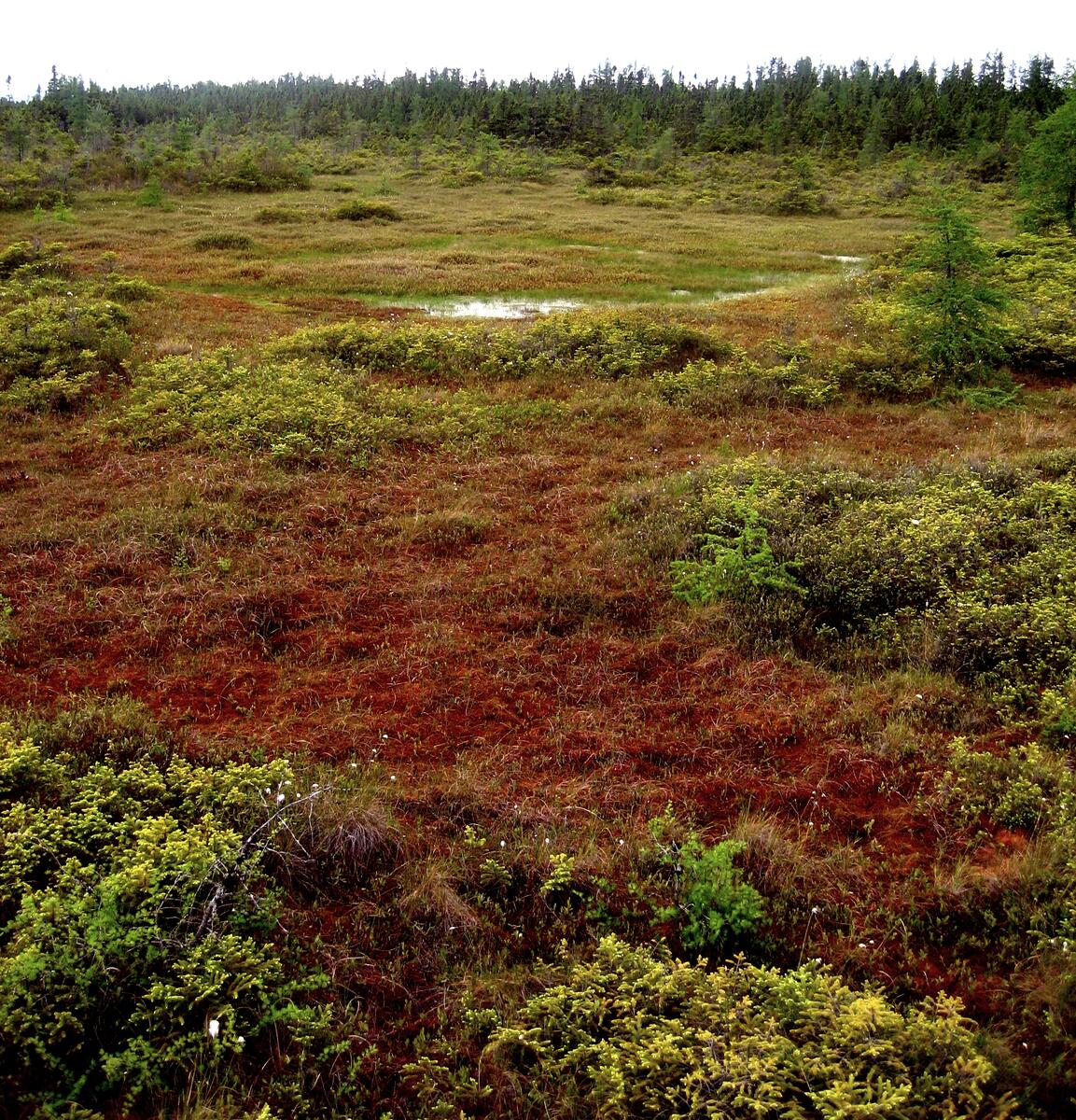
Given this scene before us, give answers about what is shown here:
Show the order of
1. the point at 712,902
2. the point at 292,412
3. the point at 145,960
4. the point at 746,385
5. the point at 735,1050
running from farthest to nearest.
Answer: the point at 746,385 → the point at 292,412 → the point at 712,902 → the point at 145,960 → the point at 735,1050

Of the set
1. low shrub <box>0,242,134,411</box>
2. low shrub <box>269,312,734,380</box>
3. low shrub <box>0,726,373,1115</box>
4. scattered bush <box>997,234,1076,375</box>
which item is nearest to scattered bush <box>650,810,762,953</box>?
low shrub <box>0,726,373,1115</box>

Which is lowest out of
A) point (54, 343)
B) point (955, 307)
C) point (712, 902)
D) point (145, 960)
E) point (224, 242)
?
point (712, 902)

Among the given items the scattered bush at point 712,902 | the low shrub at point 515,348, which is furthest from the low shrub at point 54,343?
the scattered bush at point 712,902

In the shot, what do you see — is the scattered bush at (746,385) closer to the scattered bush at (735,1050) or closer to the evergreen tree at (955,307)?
the evergreen tree at (955,307)

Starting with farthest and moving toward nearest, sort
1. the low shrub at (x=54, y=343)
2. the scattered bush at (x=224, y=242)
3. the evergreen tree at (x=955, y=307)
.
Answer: the scattered bush at (x=224, y=242) → the evergreen tree at (x=955, y=307) → the low shrub at (x=54, y=343)

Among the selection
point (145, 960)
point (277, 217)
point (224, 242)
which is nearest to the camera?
point (145, 960)

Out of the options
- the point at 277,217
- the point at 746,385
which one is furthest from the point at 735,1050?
the point at 277,217

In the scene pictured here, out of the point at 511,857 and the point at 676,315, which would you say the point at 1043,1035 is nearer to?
the point at 511,857

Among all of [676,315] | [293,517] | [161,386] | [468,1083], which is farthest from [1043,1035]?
[676,315]

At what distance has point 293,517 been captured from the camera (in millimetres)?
9258

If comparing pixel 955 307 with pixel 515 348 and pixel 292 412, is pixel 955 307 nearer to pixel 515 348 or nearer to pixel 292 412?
pixel 515 348

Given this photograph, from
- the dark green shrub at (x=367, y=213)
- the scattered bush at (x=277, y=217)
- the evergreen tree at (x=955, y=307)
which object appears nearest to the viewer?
the evergreen tree at (x=955, y=307)

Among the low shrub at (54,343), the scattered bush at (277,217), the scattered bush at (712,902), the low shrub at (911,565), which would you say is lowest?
the scattered bush at (712,902)

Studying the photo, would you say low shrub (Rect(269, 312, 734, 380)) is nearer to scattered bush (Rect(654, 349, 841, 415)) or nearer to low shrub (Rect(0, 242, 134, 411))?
scattered bush (Rect(654, 349, 841, 415))
